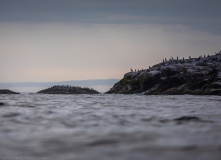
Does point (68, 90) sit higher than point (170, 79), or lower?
lower

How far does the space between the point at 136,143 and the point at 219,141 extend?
2.38 metres

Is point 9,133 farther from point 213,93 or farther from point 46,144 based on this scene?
point 213,93

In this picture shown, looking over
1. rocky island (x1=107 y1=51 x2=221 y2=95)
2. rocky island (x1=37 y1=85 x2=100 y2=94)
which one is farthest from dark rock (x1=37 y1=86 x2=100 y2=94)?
rocky island (x1=107 y1=51 x2=221 y2=95)

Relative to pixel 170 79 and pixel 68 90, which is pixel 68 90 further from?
pixel 170 79

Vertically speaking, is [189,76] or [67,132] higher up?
[189,76]

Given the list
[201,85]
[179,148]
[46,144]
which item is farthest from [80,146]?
[201,85]

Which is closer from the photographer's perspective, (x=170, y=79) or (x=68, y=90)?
(x=170, y=79)

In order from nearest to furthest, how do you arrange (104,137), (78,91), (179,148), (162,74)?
(179,148)
(104,137)
(162,74)
(78,91)

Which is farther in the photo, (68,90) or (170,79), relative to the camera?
(68,90)

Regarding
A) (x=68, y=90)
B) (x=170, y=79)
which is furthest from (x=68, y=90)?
(x=170, y=79)

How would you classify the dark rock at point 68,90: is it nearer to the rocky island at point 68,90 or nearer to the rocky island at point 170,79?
the rocky island at point 68,90

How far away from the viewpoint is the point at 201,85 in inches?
2343

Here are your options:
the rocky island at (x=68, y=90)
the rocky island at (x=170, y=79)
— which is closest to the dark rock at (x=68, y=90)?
the rocky island at (x=68, y=90)

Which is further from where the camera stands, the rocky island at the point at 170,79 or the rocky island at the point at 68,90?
the rocky island at the point at 68,90
